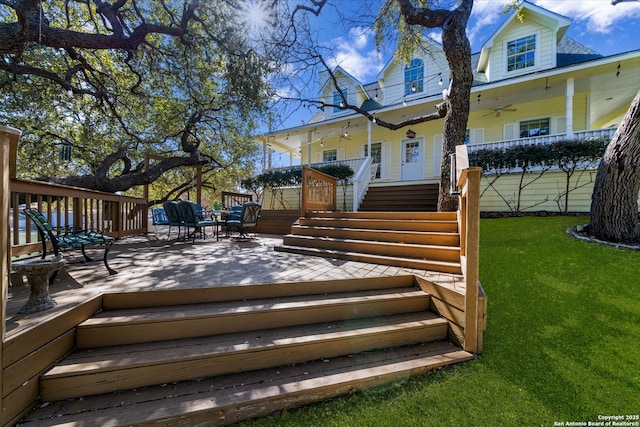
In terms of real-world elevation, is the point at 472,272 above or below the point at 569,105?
below

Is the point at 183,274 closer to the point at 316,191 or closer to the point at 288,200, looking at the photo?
the point at 316,191

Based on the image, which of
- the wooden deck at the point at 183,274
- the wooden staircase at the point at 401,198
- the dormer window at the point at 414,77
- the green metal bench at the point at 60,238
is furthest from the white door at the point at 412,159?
the green metal bench at the point at 60,238

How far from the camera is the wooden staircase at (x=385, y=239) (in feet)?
11.4

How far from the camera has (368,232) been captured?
14.7 ft

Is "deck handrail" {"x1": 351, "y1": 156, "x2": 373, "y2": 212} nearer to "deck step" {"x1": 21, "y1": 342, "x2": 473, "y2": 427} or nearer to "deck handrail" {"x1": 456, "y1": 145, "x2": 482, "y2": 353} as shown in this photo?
"deck handrail" {"x1": 456, "y1": 145, "x2": 482, "y2": 353}

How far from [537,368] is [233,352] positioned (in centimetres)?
235

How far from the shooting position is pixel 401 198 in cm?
785

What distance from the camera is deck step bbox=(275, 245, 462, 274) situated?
319 centimetres

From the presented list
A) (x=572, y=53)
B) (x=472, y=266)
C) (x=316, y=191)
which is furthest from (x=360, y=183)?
(x=572, y=53)

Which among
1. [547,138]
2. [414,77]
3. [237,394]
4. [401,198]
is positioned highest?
[414,77]

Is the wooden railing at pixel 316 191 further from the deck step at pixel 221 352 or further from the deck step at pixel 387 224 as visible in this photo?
the deck step at pixel 221 352

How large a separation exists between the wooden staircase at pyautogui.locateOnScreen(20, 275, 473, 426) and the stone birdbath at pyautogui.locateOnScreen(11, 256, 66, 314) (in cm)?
33

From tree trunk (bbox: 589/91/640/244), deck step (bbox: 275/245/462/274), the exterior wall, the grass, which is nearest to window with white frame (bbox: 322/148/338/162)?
the exterior wall

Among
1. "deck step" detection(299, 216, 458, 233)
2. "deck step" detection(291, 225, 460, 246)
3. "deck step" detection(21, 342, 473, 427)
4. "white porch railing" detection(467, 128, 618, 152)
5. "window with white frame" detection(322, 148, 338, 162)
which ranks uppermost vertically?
"window with white frame" detection(322, 148, 338, 162)
